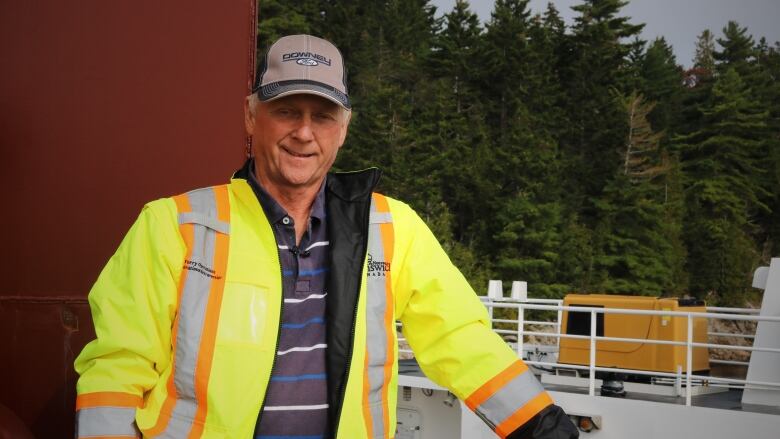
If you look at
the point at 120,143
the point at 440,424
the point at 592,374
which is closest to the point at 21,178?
the point at 120,143

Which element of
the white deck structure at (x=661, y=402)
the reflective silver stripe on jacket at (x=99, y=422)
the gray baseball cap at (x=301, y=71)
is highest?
the gray baseball cap at (x=301, y=71)

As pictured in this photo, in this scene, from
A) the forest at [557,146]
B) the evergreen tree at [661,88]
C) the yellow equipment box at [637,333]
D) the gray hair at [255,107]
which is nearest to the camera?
the gray hair at [255,107]

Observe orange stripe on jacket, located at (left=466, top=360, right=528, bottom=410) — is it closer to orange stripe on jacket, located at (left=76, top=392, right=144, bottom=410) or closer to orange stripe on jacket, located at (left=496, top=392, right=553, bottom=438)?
orange stripe on jacket, located at (left=496, top=392, right=553, bottom=438)

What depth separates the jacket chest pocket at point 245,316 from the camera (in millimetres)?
2242

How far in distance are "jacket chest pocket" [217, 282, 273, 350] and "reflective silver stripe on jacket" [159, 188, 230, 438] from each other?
0.18 ft

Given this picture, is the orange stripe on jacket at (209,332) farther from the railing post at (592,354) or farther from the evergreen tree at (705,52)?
the evergreen tree at (705,52)

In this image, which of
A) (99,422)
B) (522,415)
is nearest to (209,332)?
(99,422)

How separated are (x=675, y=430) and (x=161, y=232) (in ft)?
25.5

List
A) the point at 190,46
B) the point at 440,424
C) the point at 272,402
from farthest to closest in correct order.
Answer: the point at 440,424 < the point at 190,46 < the point at 272,402

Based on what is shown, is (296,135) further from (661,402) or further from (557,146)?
(557,146)

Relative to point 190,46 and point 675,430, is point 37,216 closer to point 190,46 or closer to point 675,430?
point 190,46

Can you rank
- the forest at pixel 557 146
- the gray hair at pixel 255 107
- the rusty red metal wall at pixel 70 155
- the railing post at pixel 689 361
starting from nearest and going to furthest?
the gray hair at pixel 255 107, the rusty red metal wall at pixel 70 155, the railing post at pixel 689 361, the forest at pixel 557 146

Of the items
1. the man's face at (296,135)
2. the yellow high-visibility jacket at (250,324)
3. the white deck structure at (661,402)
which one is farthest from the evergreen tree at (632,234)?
the man's face at (296,135)

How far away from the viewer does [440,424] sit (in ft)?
34.0
